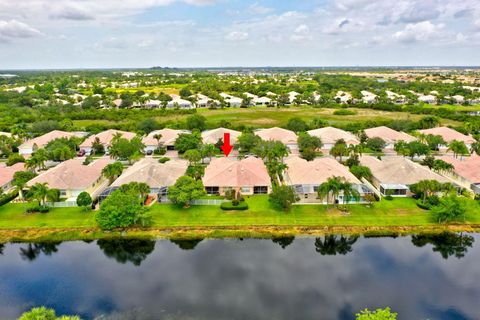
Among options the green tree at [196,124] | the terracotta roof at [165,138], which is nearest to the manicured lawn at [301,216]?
the terracotta roof at [165,138]

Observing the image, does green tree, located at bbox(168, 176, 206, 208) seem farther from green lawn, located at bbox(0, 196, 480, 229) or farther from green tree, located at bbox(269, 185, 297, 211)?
green tree, located at bbox(269, 185, 297, 211)

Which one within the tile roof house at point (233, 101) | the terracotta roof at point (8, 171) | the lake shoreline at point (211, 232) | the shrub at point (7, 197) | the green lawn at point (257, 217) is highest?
the tile roof house at point (233, 101)

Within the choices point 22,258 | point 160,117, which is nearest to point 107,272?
point 22,258

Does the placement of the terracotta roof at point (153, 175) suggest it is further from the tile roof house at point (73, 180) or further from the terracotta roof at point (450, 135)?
the terracotta roof at point (450, 135)

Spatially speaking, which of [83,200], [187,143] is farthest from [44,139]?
[83,200]

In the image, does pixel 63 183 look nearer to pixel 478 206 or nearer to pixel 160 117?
pixel 478 206

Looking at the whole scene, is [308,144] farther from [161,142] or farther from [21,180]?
[21,180]

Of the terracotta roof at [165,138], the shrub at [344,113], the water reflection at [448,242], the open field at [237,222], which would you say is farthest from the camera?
the shrub at [344,113]
